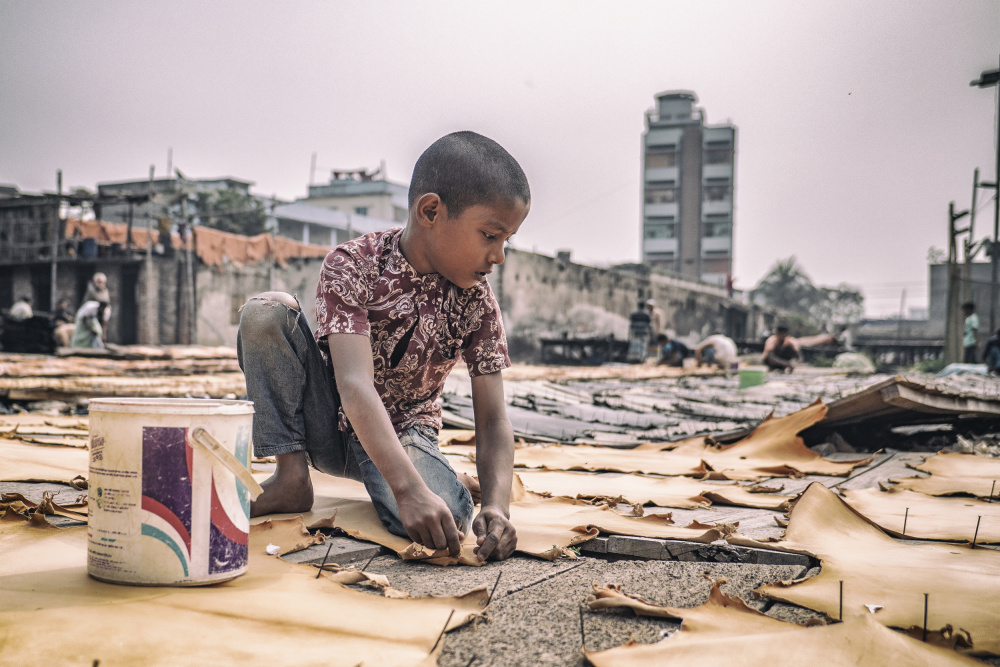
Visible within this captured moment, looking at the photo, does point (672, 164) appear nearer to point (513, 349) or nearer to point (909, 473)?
point (513, 349)

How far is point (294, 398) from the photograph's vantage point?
163 cm

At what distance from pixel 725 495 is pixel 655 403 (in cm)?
247

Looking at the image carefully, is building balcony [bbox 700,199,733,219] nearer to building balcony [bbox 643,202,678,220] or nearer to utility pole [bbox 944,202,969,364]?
building balcony [bbox 643,202,678,220]

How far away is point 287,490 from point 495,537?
1.69ft

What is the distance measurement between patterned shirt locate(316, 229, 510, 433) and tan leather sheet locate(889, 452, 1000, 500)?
4.13 ft

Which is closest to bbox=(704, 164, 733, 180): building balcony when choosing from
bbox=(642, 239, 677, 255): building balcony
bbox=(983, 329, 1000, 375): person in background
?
bbox=(642, 239, 677, 255): building balcony

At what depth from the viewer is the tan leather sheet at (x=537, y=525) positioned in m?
1.34

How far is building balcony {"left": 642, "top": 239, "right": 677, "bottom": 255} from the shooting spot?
A: 130 feet

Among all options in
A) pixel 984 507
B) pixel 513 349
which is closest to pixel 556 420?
pixel 984 507

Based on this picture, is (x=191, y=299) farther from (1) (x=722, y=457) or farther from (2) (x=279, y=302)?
(2) (x=279, y=302)

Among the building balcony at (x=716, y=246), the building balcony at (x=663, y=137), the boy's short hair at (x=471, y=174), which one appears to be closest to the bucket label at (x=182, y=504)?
the boy's short hair at (x=471, y=174)

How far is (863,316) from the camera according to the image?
4216 centimetres

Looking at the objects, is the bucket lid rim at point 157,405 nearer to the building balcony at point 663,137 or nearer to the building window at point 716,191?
the building window at point 716,191

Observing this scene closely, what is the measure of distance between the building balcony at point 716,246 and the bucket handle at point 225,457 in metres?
39.0
